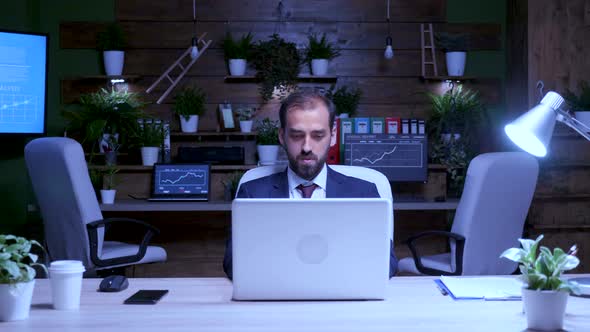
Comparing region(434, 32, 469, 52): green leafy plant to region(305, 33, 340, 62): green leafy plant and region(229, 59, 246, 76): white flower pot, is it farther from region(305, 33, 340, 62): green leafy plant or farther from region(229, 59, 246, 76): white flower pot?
region(229, 59, 246, 76): white flower pot

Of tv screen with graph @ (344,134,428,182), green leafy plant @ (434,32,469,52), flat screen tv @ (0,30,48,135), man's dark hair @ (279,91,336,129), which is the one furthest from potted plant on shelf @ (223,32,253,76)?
man's dark hair @ (279,91,336,129)

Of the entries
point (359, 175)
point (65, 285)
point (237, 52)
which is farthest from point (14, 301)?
point (237, 52)

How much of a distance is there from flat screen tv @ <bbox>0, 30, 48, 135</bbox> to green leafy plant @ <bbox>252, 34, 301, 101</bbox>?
1.40 metres

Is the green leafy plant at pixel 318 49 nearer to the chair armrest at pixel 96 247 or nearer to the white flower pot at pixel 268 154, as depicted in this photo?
the white flower pot at pixel 268 154

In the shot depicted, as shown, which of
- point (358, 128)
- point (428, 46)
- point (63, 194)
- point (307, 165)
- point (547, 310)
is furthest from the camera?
point (428, 46)

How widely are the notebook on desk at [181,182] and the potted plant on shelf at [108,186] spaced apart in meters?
0.22

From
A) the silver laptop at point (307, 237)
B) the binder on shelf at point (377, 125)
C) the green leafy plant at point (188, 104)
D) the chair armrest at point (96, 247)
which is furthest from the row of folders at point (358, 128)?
the silver laptop at point (307, 237)

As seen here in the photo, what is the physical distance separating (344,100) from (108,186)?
5.37ft

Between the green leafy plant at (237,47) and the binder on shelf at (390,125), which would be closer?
the binder on shelf at (390,125)

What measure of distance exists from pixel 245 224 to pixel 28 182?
3877 mm

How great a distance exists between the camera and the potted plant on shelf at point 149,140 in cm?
485

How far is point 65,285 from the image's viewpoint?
1839mm

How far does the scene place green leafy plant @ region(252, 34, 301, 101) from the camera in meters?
5.09

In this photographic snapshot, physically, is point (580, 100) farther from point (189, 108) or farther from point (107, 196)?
point (107, 196)
